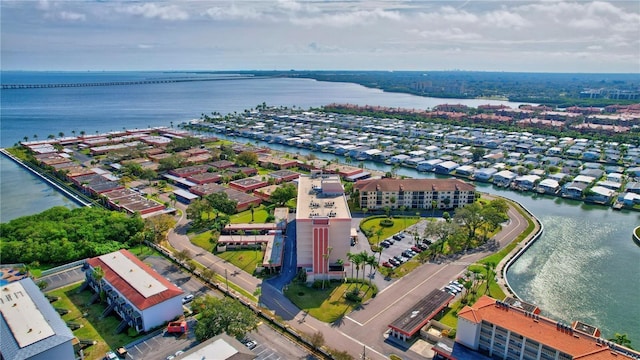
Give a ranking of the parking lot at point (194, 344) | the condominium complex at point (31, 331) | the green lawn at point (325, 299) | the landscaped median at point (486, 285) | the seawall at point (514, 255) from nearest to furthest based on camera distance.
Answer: the condominium complex at point (31, 331) < the parking lot at point (194, 344) < the landscaped median at point (486, 285) < the green lawn at point (325, 299) < the seawall at point (514, 255)

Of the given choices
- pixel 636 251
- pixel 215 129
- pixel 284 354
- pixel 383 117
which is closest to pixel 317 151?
pixel 215 129

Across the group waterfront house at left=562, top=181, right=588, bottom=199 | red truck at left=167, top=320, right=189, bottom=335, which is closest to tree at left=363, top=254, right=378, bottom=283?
red truck at left=167, top=320, right=189, bottom=335

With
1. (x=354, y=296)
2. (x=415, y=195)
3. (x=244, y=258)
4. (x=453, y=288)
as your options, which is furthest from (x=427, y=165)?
(x=354, y=296)

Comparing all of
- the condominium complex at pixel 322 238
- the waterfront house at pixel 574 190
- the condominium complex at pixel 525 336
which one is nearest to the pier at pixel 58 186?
the condominium complex at pixel 322 238

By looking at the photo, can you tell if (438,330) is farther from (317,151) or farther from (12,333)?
(317,151)

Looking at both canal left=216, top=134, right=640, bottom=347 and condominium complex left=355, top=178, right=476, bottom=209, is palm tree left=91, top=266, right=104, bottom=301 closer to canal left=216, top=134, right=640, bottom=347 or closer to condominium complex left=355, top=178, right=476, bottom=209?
condominium complex left=355, top=178, right=476, bottom=209

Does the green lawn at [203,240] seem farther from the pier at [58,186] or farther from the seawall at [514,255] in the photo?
the seawall at [514,255]
